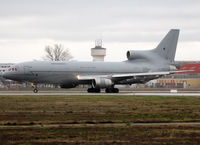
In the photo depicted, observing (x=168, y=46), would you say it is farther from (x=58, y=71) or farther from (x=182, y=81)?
(x=182, y=81)

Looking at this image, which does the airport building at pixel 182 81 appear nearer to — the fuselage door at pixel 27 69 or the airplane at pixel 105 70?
the airplane at pixel 105 70

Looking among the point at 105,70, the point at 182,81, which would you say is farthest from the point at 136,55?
the point at 182,81

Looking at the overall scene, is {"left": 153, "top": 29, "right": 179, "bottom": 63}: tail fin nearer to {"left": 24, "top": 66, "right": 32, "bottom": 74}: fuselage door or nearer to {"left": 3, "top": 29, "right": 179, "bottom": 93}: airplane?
{"left": 3, "top": 29, "right": 179, "bottom": 93}: airplane

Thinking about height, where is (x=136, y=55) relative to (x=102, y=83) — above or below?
above

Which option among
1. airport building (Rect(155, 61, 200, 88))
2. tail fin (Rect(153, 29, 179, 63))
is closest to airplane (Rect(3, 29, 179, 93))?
tail fin (Rect(153, 29, 179, 63))

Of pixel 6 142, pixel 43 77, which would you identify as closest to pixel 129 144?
pixel 6 142

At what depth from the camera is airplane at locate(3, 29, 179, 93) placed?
196 ft

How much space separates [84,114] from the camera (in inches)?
1109

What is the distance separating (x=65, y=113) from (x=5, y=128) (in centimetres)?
799

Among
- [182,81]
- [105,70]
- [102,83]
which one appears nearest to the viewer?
[102,83]

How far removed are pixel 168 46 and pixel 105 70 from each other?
11482 mm

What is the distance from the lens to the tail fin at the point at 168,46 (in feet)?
227

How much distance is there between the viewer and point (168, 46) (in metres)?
69.4

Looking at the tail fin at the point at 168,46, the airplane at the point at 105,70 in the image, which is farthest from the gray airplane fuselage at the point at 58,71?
the tail fin at the point at 168,46
